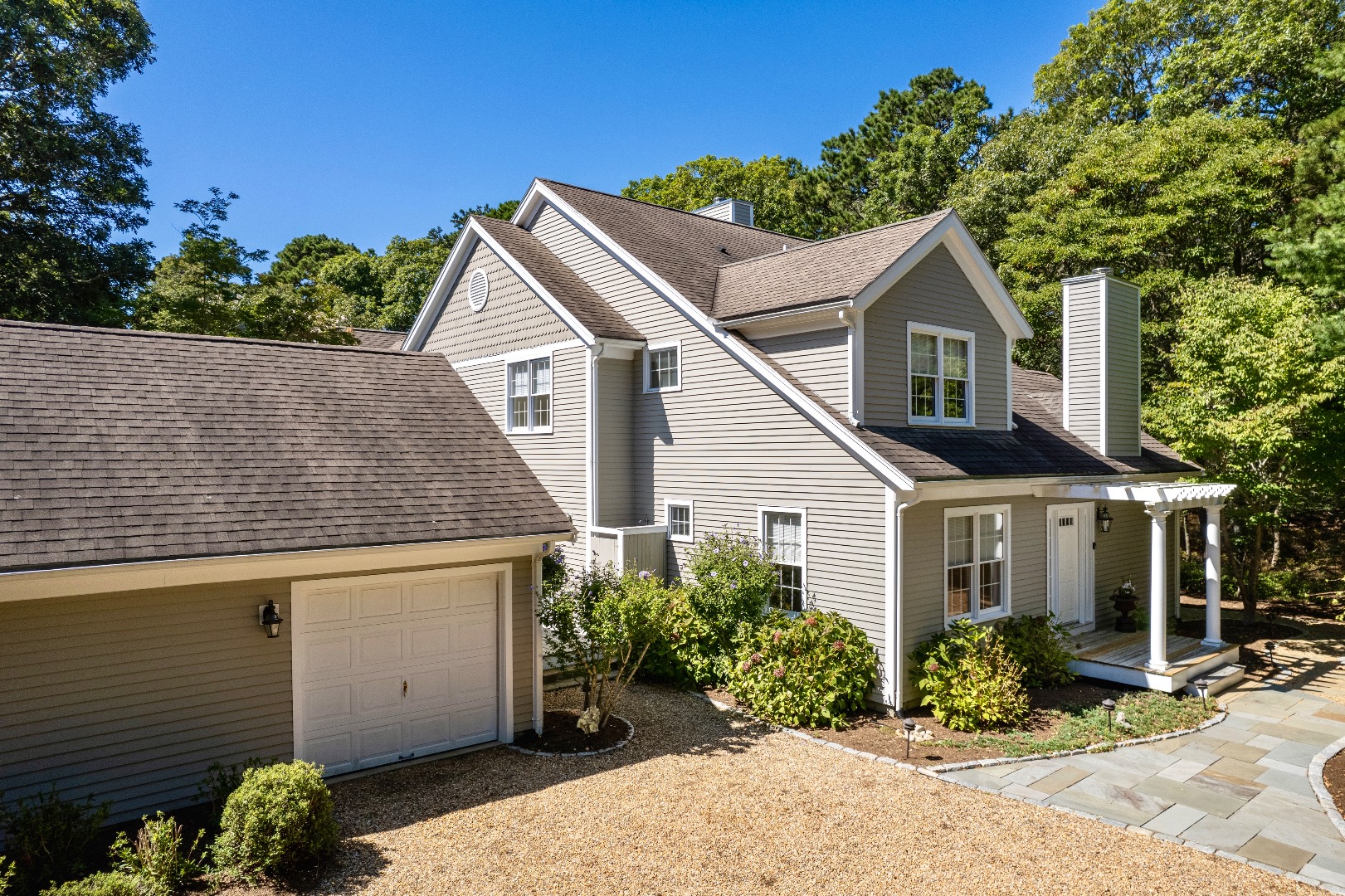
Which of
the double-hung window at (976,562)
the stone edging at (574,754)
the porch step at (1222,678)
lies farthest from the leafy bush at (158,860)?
the porch step at (1222,678)

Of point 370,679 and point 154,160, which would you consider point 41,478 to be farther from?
point 154,160

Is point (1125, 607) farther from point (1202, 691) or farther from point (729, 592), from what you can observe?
point (729, 592)

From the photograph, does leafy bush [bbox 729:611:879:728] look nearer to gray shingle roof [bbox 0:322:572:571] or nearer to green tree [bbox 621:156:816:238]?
gray shingle roof [bbox 0:322:572:571]

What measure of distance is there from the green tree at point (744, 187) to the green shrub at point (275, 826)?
37.2 metres

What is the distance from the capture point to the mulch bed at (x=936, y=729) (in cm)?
937

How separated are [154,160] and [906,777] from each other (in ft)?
89.8

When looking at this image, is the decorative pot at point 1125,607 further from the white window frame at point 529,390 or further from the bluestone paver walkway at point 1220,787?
the white window frame at point 529,390

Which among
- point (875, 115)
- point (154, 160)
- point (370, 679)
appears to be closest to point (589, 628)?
point (370, 679)

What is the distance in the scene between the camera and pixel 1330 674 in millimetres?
13328

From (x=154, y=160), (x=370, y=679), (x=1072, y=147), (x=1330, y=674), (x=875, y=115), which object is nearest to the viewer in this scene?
(x=370, y=679)

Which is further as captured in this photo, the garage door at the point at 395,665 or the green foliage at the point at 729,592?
the green foliage at the point at 729,592

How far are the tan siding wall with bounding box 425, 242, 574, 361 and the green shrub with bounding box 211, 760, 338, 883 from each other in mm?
9941

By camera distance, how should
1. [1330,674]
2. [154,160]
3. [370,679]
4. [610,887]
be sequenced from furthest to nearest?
[154,160], [1330,674], [370,679], [610,887]

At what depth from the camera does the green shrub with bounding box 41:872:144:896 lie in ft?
17.8
